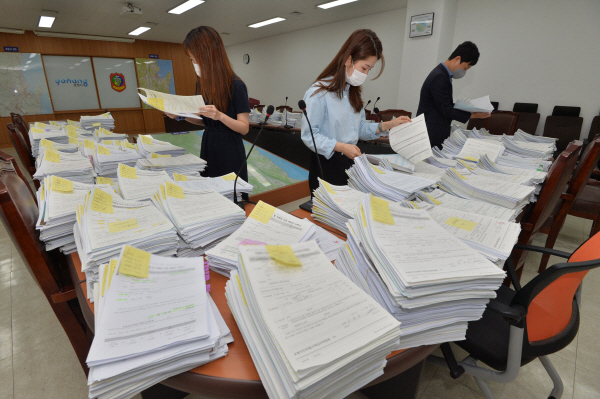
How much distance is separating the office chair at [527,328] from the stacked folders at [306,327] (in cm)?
44

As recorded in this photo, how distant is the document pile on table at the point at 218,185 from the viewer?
130cm

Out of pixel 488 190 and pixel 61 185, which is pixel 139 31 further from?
pixel 488 190

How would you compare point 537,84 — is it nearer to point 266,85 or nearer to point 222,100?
point 222,100

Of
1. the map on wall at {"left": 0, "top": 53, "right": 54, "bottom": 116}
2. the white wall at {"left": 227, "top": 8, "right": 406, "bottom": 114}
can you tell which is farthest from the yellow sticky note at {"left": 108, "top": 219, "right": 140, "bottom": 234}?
the map on wall at {"left": 0, "top": 53, "right": 54, "bottom": 116}

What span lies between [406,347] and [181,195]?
91 centimetres

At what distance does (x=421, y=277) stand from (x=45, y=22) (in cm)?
988

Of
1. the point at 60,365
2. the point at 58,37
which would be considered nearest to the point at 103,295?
the point at 60,365

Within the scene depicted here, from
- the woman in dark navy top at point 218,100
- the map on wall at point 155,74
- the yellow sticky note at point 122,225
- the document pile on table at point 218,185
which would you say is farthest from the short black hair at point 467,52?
the map on wall at point 155,74

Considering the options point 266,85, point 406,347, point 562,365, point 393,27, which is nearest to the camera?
point 406,347

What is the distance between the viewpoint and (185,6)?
582 cm

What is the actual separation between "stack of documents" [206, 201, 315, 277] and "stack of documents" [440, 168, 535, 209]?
88cm

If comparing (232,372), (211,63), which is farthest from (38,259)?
(211,63)

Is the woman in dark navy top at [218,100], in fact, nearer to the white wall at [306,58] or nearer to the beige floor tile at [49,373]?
the beige floor tile at [49,373]

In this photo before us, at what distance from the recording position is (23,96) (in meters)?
7.91
